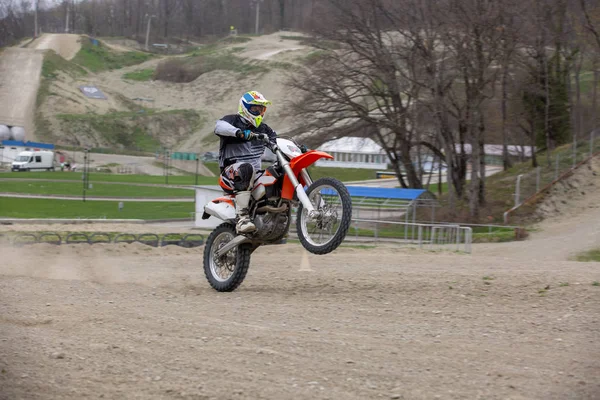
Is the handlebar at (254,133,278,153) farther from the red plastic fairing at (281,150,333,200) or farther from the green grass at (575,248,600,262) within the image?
the green grass at (575,248,600,262)

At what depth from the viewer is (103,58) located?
127438mm

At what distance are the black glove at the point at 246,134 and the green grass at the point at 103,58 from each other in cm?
11535

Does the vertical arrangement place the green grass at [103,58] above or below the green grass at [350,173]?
above

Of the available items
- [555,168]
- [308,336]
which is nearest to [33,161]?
[555,168]

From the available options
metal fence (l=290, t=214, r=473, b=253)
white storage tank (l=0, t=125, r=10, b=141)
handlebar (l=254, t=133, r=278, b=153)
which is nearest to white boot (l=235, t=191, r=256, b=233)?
handlebar (l=254, t=133, r=278, b=153)

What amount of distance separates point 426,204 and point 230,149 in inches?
959

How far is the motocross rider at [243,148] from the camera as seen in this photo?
9.98m

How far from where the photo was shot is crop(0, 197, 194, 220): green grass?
40.8 m

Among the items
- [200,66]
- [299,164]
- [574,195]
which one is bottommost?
[299,164]

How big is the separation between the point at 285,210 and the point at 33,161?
224ft

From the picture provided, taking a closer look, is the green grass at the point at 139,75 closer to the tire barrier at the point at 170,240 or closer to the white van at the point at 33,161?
the white van at the point at 33,161

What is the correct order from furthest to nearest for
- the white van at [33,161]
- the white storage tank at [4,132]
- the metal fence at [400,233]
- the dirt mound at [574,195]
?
the white storage tank at [4,132]
the white van at [33,161]
the dirt mound at [574,195]
the metal fence at [400,233]

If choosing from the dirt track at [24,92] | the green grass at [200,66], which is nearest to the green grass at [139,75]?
the green grass at [200,66]

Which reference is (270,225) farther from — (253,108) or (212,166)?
(212,166)
